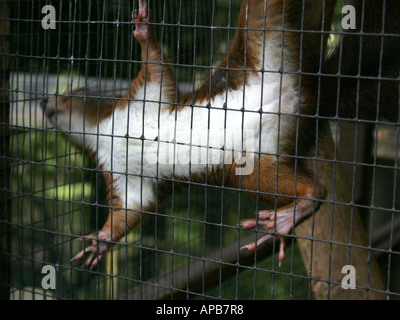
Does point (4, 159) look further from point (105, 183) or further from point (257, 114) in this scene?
point (257, 114)

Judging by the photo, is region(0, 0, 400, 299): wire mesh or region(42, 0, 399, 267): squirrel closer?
region(42, 0, 399, 267): squirrel

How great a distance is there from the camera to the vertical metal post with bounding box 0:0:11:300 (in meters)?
2.34

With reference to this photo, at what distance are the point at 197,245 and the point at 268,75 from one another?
297 centimetres

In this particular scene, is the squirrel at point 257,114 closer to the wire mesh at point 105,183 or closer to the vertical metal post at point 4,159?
the wire mesh at point 105,183

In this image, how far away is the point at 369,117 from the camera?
6.71 ft

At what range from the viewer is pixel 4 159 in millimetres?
2402

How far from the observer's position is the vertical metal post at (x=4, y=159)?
234 cm

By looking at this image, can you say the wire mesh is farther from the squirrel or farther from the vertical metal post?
the squirrel

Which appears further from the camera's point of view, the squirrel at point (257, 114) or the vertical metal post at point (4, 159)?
the vertical metal post at point (4, 159)

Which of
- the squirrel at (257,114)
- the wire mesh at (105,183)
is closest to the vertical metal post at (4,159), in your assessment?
the wire mesh at (105,183)

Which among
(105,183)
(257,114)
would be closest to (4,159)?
(105,183)

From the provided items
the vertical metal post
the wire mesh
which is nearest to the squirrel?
the wire mesh
